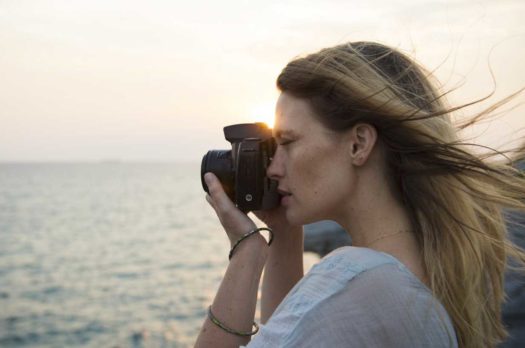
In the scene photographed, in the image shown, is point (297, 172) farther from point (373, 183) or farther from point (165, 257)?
point (165, 257)

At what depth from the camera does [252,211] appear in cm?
241

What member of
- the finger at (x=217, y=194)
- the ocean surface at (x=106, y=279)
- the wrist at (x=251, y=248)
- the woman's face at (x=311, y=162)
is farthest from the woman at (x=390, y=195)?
the ocean surface at (x=106, y=279)

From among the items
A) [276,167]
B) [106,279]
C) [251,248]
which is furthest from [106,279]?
[276,167]

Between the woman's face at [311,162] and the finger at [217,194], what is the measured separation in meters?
0.38

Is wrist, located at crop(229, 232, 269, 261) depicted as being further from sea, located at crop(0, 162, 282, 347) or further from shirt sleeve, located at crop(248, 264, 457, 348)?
sea, located at crop(0, 162, 282, 347)

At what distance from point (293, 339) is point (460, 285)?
0.53 m

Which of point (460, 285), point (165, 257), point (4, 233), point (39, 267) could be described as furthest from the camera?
point (4, 233)

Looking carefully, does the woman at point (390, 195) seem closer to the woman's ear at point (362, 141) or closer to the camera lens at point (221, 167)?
the woman's ear at point (362, 141)

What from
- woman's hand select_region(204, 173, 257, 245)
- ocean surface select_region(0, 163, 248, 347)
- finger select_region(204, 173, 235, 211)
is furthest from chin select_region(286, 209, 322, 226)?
ocean surface select_region(0, 163, 248, 347)

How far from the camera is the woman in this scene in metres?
1.65

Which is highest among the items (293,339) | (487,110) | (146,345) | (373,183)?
(487,110)

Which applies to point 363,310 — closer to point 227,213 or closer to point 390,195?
point 390,195

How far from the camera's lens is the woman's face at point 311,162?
1.85 meters

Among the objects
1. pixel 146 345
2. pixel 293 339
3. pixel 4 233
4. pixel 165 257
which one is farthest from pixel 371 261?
pixel 4 233
